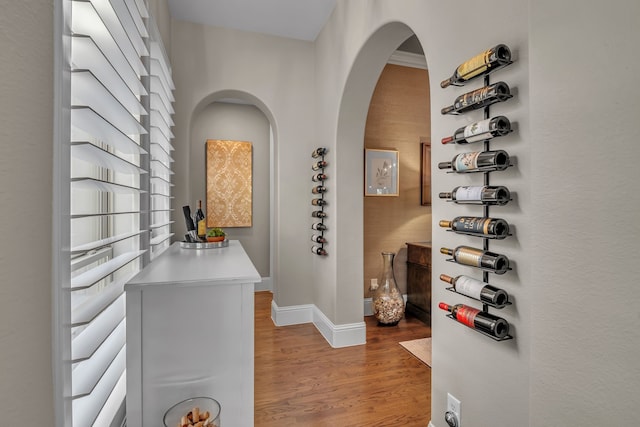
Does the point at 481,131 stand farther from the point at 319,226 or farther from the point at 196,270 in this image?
the point at 319,226

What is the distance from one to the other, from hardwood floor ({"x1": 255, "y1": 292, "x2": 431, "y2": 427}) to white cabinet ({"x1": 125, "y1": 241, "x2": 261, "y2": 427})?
26.0 inches

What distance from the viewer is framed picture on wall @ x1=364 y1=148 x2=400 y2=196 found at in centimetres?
354

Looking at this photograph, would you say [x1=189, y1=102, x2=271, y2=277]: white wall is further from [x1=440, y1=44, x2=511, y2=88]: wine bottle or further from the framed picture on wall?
[x1=440, y1=44, x2=511, y2=88]: wine bottle

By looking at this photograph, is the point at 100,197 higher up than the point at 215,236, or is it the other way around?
the point at 100,197

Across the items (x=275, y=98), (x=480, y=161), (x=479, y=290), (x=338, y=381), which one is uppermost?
(x=275, y=98)

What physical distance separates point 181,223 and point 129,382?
201 cm

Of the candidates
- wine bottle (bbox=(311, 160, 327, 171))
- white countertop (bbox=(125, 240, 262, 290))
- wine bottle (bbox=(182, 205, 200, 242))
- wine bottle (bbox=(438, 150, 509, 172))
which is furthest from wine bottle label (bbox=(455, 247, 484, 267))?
wine bottle (bbox=(311, 160, 327, 171))

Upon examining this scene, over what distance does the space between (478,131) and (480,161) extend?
114mm

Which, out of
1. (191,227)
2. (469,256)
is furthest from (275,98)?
(469,256)

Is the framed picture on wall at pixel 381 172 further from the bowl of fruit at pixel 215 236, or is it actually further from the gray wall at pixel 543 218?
the gray wall at pixel 543 218

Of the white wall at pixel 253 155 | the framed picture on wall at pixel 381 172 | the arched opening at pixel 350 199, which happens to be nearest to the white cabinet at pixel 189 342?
the arched opening at pixel 350 199

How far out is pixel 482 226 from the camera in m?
1.20

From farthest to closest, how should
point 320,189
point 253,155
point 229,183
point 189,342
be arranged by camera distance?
point 253,155, point 229,183, point 320,189, point 189,342

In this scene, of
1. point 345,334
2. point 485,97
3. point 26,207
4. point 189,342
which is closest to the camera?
point 26,207
